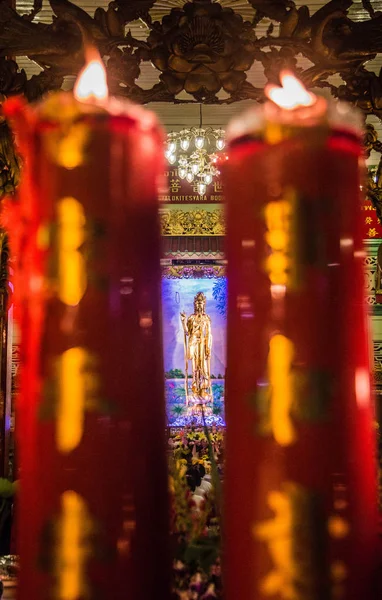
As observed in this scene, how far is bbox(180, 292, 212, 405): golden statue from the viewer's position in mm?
5594

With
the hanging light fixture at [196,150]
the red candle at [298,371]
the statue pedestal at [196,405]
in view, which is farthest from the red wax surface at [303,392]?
the statue pedestal at [196,405]

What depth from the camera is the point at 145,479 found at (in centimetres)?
30

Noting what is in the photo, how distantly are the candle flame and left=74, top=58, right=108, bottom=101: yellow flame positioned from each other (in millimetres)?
106

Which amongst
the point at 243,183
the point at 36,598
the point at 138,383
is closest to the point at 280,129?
the point at 243,183

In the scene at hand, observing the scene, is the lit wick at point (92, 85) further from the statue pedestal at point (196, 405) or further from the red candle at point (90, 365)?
the statue pedestal at point (196, 405)

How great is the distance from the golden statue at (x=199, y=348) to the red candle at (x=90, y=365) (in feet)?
17.3

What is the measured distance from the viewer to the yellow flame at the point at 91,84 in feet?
1.05

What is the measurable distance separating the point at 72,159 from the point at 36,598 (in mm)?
249

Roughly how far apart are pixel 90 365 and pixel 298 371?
0.12 m

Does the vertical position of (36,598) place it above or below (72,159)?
below

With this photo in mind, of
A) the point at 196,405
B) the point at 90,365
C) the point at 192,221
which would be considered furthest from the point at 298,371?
the point at 192,221

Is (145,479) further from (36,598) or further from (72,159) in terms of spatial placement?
(72,159)

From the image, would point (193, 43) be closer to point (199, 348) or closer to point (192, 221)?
point (192, 221)

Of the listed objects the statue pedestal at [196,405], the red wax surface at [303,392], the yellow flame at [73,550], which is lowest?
the statue pedestal at [196,405]
